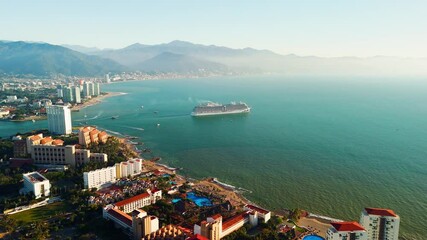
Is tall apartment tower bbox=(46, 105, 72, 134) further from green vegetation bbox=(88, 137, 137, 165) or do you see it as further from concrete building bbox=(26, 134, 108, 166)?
concrete building bbox=(26, 134, 108, 166)

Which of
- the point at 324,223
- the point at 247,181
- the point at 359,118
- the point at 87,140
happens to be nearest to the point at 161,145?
the point at 87,140

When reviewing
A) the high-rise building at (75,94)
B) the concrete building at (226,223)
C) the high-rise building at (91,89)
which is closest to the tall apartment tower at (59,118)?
the concrete building at (226,223)

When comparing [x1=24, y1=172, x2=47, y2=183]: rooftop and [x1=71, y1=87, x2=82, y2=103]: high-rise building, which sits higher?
[x1=71, y1=87, x2=82, y2=103]: high-rise building

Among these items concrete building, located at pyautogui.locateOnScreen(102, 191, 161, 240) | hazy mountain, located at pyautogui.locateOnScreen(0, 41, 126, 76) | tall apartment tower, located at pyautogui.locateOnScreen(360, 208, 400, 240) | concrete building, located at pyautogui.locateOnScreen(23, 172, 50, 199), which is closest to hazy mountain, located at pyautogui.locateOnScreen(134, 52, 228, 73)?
hazy mountain, located at pyautogui.locateOnScreen(0, 41, 126, 76)

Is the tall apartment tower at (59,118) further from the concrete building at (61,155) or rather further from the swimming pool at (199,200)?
the swimming pool at (199,200)

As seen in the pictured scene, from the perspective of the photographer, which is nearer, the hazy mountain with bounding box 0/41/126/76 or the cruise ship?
the cruise ship

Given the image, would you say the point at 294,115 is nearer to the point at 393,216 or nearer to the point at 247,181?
the point at 247,181
